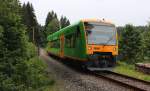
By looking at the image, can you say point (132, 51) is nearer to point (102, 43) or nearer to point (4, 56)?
point (102, 43)

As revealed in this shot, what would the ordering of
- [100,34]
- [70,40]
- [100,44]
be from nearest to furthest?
[100,44] → [100,34] → [70,40]

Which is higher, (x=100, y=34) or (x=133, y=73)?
(x=100, y=34)

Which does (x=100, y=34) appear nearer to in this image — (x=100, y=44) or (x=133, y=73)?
(x=100, y=44)

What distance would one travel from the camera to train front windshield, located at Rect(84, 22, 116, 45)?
19.6m

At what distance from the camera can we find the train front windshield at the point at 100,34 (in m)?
19.6

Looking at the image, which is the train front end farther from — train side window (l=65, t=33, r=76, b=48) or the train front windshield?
train side window (l=65, t=33, r=76, b=48)

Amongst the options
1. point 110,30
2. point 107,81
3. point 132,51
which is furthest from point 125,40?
point 107,81

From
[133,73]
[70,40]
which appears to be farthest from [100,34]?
[70,40]

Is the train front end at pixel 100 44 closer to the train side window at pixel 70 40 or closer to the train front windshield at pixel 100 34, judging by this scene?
the train front windshield at pixel 100 34

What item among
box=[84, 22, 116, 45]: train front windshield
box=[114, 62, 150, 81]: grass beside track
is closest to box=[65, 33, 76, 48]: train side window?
box=[84, 22, 116, 45]: train front windshield

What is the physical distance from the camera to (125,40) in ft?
165

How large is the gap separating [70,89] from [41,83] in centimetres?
114

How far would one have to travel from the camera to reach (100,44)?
19.7 metres

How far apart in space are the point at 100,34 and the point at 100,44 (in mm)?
599
